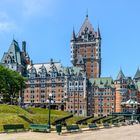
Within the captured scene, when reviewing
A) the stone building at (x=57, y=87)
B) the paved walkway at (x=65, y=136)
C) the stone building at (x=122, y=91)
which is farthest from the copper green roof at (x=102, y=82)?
the paved walkway at (x=65, y=136)

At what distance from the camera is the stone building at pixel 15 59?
178 metres

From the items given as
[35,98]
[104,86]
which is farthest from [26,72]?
[104,86]

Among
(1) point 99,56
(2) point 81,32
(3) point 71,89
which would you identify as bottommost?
(3) point 71,89

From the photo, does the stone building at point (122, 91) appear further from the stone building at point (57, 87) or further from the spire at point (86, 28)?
the spire at point (86, 28)

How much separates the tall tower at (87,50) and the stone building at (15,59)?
83.6 feet

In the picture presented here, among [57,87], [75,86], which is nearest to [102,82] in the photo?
[75,86]

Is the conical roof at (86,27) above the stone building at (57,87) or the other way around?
above

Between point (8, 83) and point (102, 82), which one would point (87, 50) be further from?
point (8, 83)

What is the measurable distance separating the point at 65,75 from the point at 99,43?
97.6ft

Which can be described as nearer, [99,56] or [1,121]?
[1,121]

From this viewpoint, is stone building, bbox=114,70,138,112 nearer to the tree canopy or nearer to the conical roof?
the conical roof

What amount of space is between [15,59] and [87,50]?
37387 millimetres

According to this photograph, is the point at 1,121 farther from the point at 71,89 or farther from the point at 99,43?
the point at 99,43

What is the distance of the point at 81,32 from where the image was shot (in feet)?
643
